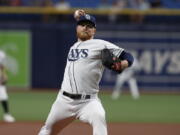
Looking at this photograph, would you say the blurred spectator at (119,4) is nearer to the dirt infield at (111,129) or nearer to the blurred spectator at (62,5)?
the blurred spectator at (62,5)

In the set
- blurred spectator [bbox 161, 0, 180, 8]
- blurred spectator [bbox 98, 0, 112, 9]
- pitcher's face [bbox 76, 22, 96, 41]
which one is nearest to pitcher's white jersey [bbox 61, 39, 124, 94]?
pitcher's face [bbox 76, 22, 96, 41]

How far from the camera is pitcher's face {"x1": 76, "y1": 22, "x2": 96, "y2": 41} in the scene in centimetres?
705

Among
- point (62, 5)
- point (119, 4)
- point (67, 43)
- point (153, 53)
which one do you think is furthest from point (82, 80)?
point (119, 4)

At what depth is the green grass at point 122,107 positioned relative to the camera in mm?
13398

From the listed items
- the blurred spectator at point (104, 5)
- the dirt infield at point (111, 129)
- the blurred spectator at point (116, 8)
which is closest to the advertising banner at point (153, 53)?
the blurred spectator at point (116, 8)

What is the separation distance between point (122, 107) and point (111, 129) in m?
4.73

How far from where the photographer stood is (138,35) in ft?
68.2

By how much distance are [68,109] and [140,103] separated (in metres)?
10.1

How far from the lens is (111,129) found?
11.0m

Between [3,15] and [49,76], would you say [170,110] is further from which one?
[3,15]

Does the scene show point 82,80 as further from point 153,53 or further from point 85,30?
point 153,53

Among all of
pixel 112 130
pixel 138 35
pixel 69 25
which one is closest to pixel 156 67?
pixel 138 35

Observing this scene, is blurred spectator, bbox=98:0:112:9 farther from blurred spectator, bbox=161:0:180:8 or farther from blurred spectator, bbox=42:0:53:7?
blurred spectator, bbox=161:0:180:8

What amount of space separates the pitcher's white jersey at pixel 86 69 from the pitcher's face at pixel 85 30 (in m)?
0.12
